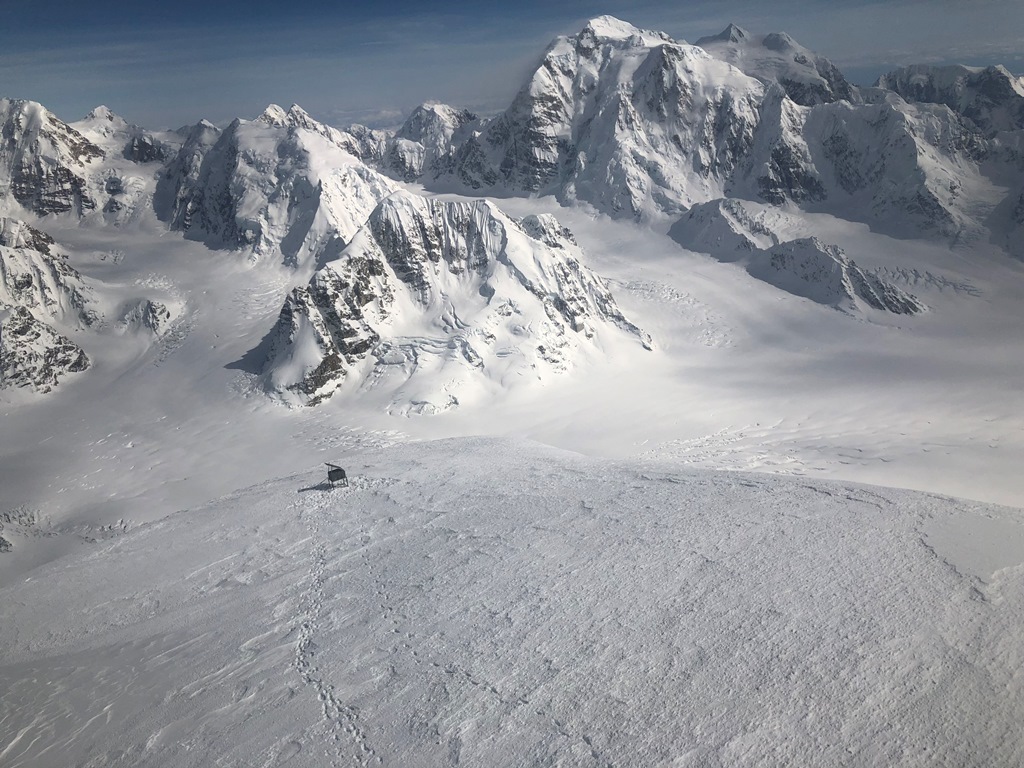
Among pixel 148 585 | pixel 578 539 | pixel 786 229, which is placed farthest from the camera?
pixel 786 229

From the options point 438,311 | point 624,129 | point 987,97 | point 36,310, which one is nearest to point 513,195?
point 624,129

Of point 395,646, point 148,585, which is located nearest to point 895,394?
point 395,646

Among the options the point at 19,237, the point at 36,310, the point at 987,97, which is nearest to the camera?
the point at 36,310

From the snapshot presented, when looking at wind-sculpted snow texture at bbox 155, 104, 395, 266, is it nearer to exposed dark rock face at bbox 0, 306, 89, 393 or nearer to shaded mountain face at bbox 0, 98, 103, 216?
shaded mountain face at bbox 0, 98, 103, 216

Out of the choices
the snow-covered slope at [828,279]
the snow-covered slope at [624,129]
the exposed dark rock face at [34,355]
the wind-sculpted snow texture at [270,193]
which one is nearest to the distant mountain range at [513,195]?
the exposed dark rock face at [34,355]

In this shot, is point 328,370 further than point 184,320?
No

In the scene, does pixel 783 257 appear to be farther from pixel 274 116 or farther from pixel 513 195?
pixel 274 116

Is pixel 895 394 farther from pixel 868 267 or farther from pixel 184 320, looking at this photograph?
pixel 184 320
